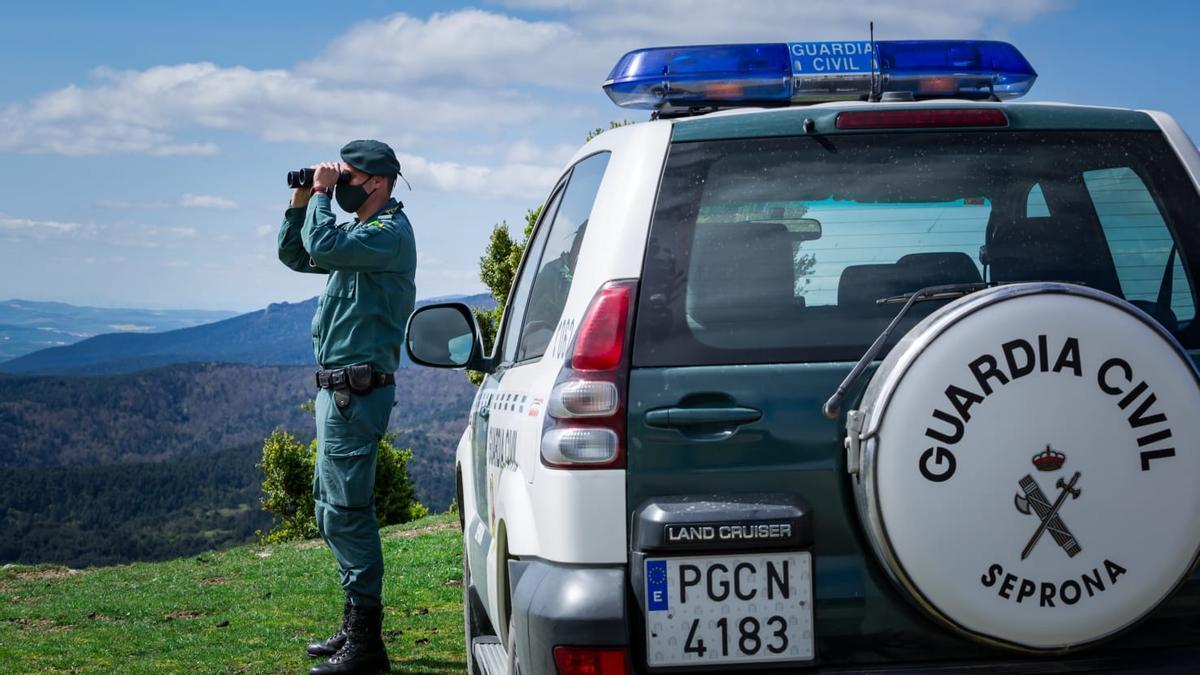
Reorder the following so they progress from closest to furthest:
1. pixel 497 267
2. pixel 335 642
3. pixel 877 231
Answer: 1. pixel 877 231
2. pixel 335 642
3. pixel 497 267

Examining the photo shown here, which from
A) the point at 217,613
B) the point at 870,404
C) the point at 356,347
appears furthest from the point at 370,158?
the point at 217,613

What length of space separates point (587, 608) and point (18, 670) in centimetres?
707

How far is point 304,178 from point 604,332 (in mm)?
4037

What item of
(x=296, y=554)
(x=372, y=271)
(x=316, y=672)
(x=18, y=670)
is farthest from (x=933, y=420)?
(x=296, y=554)

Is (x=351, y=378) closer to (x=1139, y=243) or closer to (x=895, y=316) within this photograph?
(x=895, y=316)

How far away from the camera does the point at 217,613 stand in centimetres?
1151

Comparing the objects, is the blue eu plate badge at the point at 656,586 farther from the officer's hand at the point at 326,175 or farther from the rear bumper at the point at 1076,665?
the officer's hand at the point at 326,175

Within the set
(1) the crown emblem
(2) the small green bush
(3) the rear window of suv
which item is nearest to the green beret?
(3) the rear window of suv

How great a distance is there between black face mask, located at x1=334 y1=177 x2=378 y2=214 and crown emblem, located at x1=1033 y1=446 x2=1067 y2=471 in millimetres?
4474

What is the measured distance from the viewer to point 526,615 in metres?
2.98

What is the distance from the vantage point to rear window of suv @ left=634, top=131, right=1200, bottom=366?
297cm

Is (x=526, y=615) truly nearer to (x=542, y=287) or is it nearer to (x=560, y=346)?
(x=560, y=346)

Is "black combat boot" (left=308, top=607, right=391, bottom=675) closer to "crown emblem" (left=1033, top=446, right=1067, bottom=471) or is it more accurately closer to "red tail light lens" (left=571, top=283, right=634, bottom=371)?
"red tail light lens" (left=571, top=283, right=634, bottom=371)

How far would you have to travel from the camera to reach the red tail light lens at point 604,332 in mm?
2934
